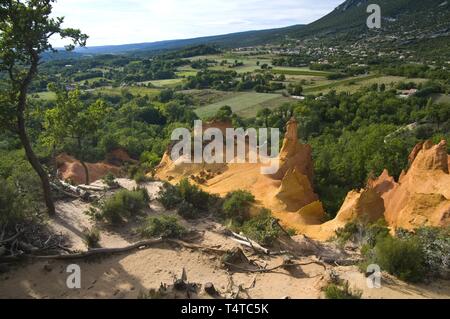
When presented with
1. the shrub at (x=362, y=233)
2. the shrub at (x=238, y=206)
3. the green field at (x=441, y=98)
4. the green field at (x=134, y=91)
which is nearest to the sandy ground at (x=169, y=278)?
the shrub at (x=362, y=233)

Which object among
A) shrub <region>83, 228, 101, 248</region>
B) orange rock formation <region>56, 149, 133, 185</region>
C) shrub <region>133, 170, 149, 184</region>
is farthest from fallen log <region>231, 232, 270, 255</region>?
orange rock formation <region>56, 149, 133, 185</region>

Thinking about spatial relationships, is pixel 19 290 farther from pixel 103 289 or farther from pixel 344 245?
pixel 344 245

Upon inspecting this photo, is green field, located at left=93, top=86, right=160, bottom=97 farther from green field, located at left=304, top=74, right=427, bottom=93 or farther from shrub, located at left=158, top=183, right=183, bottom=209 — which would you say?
shrub, located at left=158, top=183, right=183, bottom=209

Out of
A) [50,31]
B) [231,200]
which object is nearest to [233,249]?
[231,200]

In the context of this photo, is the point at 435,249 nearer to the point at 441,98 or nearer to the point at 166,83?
the point at 441,98

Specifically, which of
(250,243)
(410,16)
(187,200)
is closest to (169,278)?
(250,243)
